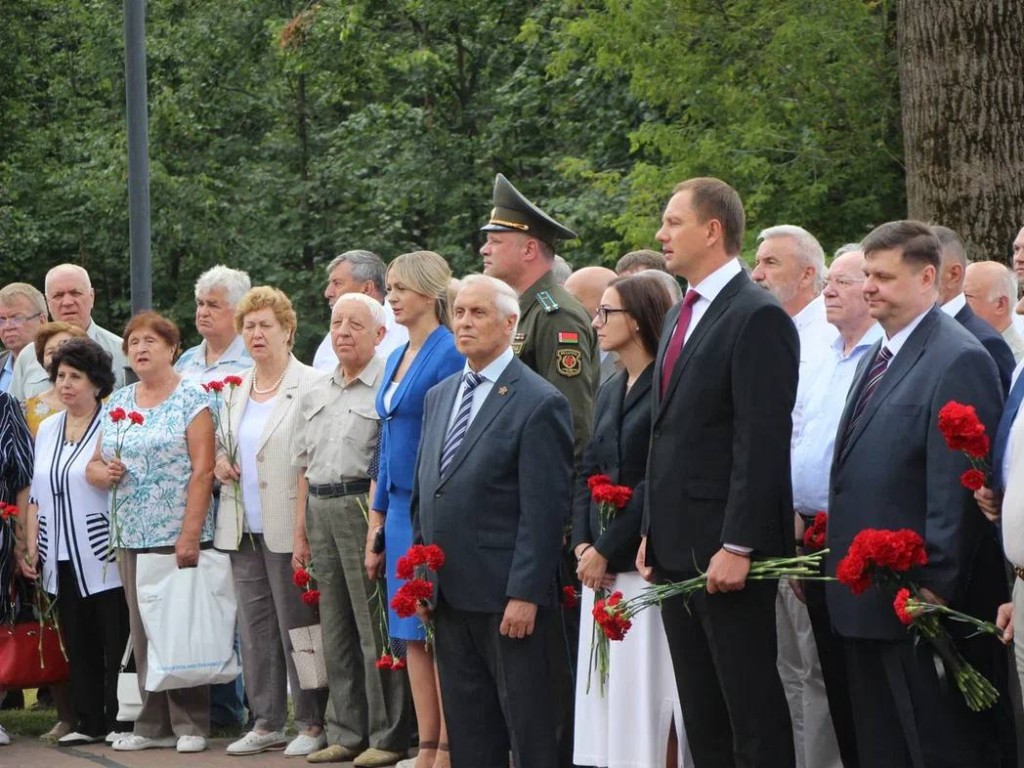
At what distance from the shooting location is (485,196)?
76.4 feet

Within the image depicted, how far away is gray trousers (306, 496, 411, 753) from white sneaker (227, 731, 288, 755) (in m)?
0.41

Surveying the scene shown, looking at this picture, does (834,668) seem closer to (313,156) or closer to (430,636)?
(430,636)

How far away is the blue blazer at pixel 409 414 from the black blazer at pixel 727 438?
1.90 meters

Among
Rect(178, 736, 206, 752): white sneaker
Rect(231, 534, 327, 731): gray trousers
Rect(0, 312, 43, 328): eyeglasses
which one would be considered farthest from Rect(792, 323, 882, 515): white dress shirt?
Rect(0, 312, 43, 328): eyeglasses

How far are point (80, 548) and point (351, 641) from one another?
1687mm

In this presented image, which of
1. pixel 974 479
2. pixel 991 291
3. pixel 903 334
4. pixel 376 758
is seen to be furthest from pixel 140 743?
pixel 974 479

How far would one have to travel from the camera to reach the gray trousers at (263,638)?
28.8 ft

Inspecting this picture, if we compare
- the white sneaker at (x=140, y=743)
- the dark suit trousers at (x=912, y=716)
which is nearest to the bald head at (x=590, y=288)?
the white sneaker at (x=140, y=743)

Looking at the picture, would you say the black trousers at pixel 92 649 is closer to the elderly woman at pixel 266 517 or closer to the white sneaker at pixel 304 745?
the elderly woman at pixel 266 517

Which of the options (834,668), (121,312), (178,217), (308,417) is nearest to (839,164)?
(308,417)

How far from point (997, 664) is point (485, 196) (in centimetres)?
1804

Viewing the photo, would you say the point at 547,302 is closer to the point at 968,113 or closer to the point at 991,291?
the point at 991,291

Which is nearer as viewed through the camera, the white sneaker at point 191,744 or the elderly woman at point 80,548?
the white sneaker at point 191,744

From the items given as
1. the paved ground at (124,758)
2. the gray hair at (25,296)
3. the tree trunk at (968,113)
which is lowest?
the paved ground at (124,758)
